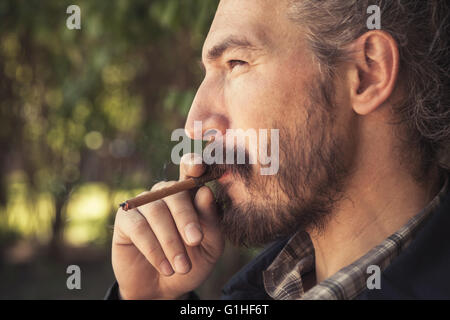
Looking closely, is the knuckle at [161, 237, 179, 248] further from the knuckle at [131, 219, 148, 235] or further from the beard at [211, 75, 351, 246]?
the beard at [211, 75, 351, 246]

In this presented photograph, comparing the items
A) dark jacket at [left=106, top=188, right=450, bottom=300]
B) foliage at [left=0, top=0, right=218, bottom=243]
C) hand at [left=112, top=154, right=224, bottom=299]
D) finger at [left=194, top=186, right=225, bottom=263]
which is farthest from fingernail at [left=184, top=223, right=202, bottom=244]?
foliage at [left=0, top=0, right=218, bottom=243]

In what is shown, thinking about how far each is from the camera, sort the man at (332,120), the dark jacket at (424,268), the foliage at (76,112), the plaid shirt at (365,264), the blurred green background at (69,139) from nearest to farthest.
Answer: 1. the dark jacket at (424,268)
2. the plaid shirt at (365,264)
3. the man at (332,120)
4. the foliage at (76,112)
5. the blurred green background at (69,139)

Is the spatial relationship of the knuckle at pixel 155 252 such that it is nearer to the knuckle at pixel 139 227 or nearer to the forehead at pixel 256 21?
the knuckle at pixel 139 227

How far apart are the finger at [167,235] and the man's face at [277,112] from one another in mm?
214

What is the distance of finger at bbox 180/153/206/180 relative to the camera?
1.66 m

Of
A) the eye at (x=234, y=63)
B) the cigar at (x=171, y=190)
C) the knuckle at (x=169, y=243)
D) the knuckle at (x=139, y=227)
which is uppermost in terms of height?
the eye at (x=234, y=63)

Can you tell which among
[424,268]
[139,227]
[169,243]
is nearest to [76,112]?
[139,227]

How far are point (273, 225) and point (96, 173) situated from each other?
580 centimetres

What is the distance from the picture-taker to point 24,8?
4301 mm

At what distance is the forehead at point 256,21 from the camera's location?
5.12ft

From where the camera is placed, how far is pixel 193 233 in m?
1.63

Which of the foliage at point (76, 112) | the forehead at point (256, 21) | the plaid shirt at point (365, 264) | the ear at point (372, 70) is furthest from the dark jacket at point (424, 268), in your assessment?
the foliage at point (76, 112)
